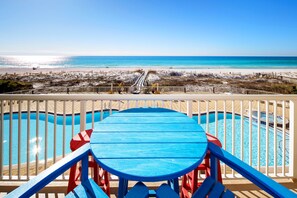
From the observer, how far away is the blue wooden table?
83cm

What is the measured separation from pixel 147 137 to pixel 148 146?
0.40 ft

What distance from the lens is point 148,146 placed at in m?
1.05

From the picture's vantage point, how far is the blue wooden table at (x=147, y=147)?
0.83 meters

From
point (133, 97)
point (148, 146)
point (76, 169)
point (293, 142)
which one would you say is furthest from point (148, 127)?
point (293, 142)

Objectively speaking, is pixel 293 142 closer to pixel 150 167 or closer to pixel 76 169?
pixel 150 167

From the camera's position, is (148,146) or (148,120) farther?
(148,120)

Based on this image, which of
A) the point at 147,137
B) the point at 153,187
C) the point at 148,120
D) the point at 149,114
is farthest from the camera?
the point at 153,187

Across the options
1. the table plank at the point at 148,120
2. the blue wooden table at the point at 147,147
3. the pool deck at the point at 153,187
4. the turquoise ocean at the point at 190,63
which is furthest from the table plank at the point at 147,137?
the turquoise ocean at the point at 190,63

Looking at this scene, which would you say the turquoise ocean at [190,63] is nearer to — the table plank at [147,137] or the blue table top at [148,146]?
the blue table top at [148,146]

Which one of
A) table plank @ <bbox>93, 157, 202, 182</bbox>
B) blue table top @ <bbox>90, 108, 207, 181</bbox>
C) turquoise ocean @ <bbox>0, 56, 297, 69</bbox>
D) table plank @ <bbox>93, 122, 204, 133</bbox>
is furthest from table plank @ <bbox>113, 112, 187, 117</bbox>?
turquoise ocean @ <bbox>0, 56, 297, 69</bbox>

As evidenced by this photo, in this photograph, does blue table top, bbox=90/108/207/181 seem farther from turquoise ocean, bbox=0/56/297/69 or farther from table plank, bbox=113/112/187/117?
turquoise ocean, bbox=0/56/297/69

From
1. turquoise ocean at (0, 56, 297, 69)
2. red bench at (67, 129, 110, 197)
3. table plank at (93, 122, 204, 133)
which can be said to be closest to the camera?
table plank at (93, 122, 204, 133)

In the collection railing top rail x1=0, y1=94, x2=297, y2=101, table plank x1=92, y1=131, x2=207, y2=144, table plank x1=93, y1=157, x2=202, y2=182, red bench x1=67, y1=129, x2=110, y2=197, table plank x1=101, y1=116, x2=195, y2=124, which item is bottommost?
red bench x1=67, y1=129, x2=110, y2=197

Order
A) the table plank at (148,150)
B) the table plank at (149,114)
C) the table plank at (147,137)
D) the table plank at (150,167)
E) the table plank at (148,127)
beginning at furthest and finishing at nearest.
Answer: the table plank at (149,114)
the table plank at (148,127)
the table plank at (147,137)
the table plank at (148,150)
the table plank at (150,167)
